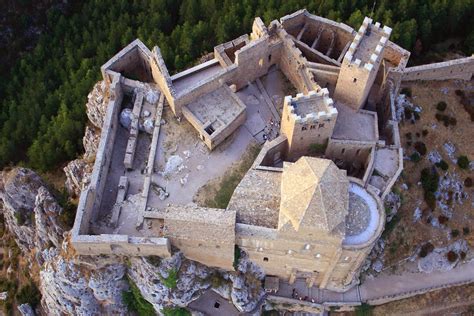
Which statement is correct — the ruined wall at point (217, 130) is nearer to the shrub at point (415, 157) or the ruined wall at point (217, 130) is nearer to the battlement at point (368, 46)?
the battlement at point (368, 46)

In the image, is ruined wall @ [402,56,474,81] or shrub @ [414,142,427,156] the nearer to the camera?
shrub @ [414,142,427,156]

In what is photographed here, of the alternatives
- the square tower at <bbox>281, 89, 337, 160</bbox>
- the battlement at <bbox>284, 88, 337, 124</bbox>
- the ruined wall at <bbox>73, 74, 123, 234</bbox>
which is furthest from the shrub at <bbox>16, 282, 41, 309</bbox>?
the battlement at <bbox>284, 88, 337, 124</bbox>

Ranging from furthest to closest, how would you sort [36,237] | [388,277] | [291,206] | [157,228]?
1. [36,237]
2. [388,277]
3. [157,228]
4. [291,206]

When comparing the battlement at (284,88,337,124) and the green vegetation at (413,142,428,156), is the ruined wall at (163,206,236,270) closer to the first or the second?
the battlement at (284,88,337,124)

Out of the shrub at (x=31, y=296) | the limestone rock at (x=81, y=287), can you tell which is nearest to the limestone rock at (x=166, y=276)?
the limestone rock at (x=81, y=287)

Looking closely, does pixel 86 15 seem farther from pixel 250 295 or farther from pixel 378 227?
pixel 378 227

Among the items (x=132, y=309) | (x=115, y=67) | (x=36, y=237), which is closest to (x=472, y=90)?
(x=115, y=67)

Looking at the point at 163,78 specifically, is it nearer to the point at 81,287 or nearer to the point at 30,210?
the point at 81,287

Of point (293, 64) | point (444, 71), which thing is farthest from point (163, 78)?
point (444, 71)
